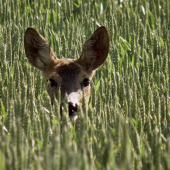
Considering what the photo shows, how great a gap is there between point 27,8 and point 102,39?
3.17m

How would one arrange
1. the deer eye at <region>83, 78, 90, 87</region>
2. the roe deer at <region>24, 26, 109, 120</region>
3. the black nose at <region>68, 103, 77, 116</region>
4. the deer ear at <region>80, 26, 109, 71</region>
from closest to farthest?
the black nose at <region>68, 103, 77, 116</region> < the roe deer at <region>24, 26, 109, 120</region> < the deer eye at <region>83, 78, 90, 87</region> < the deer ear at <region>80, 26, 109, 71</region>

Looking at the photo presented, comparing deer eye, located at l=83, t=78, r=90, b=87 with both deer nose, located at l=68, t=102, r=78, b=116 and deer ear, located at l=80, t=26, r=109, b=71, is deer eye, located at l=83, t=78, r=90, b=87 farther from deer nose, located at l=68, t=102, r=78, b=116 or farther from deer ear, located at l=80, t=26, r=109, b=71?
deer nose, located at l=68, t=102, r=78, b=116

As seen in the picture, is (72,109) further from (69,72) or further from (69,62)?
(69,62)

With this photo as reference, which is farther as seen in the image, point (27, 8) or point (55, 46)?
point (27, 8)

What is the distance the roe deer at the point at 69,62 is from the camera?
5445 millimetres

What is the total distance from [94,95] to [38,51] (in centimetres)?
168

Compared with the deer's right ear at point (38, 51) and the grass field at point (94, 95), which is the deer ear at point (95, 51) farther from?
the deer's right ear at point (38, 51)

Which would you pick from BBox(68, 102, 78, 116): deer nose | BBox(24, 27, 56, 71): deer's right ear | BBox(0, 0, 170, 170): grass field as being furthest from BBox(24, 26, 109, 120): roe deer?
BBox(68, 102, 78, 116): deer nose

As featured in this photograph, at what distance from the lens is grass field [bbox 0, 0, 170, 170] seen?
9.73ft

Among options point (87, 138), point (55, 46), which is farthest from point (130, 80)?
point (87, 138)

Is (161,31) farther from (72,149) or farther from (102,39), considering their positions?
(72,149)

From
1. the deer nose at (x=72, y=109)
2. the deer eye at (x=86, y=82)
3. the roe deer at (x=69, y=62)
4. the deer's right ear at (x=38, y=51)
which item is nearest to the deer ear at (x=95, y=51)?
the roe deer at (x=69, y=62)

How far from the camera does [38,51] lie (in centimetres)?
625

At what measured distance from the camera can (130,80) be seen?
5.67m
